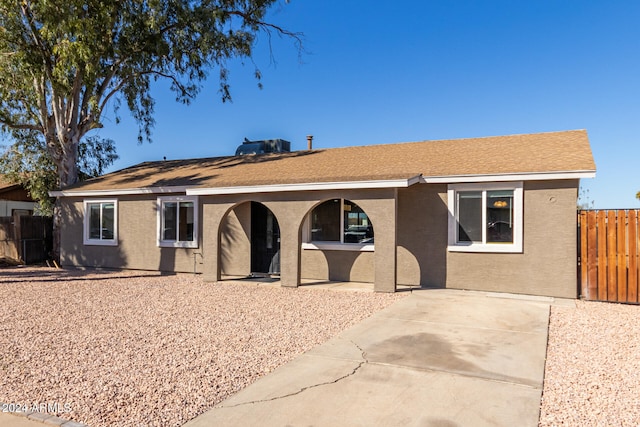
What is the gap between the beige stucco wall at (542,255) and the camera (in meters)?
9.55

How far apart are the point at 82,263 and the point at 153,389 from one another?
13331 mm

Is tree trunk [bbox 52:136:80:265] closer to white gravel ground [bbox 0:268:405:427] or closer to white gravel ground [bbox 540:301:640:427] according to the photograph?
white gravel ground [bbox 0:268:405:427]

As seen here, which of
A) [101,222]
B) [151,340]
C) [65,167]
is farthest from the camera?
[65,167]

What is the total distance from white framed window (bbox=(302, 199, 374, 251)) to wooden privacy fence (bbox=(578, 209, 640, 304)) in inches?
194


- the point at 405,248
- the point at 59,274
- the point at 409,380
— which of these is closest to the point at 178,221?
the point at 59,274

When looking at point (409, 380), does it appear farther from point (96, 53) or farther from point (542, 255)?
point (96, 53)

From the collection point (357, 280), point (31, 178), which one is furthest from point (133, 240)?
point (31, 178)

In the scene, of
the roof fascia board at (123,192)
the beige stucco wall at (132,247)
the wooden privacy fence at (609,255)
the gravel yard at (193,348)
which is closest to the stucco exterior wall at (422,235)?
the gravel yard at (193,348)

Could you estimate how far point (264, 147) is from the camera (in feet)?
63.1

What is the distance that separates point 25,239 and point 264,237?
10.7 meters

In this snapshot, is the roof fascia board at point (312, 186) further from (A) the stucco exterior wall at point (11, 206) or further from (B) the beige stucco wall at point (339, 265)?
(A) the stucco exterior wall at point (11, 206)

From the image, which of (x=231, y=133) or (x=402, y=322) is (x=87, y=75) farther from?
(x=402, y=322)

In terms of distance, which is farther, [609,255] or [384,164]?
[384,164]

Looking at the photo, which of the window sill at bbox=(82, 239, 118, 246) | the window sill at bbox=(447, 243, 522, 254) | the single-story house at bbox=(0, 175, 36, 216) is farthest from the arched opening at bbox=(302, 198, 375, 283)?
the single-story house at bbox=(0, 175, 36, 216)
